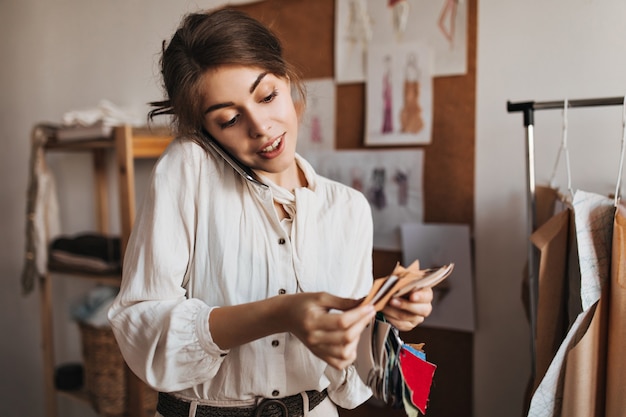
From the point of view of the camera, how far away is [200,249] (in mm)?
850

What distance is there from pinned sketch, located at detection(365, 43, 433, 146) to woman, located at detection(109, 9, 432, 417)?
665 millimetres

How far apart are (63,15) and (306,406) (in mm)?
2057

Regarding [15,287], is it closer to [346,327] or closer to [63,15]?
[63,15]

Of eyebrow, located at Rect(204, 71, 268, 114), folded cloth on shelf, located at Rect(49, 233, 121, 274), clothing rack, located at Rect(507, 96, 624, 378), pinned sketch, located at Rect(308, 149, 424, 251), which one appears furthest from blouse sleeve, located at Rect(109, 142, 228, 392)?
folded cloth on shelf, located at Rect(49, 233, 121, 274)

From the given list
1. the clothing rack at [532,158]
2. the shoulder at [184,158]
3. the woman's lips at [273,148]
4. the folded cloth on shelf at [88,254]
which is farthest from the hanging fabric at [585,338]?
the folded cloth on shelf at [88,254]

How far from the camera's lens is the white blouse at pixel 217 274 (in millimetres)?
783

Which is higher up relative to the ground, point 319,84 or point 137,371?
point 319,84

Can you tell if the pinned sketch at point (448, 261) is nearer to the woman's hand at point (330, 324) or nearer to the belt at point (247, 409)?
the belt at point (247, 409)

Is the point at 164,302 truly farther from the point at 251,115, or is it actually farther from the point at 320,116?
the point at 320,116

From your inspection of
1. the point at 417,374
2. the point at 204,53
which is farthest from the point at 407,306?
the point at 204,53

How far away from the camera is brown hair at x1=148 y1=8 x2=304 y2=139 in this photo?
0.81 m

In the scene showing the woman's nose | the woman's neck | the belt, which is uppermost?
the woman's nose

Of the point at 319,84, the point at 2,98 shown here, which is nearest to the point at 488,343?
the point at 319,84

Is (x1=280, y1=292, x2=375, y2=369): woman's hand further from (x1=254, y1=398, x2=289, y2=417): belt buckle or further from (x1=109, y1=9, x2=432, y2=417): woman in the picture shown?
(x1=254, y1=398, x2=289, y2=417): belt buckle
